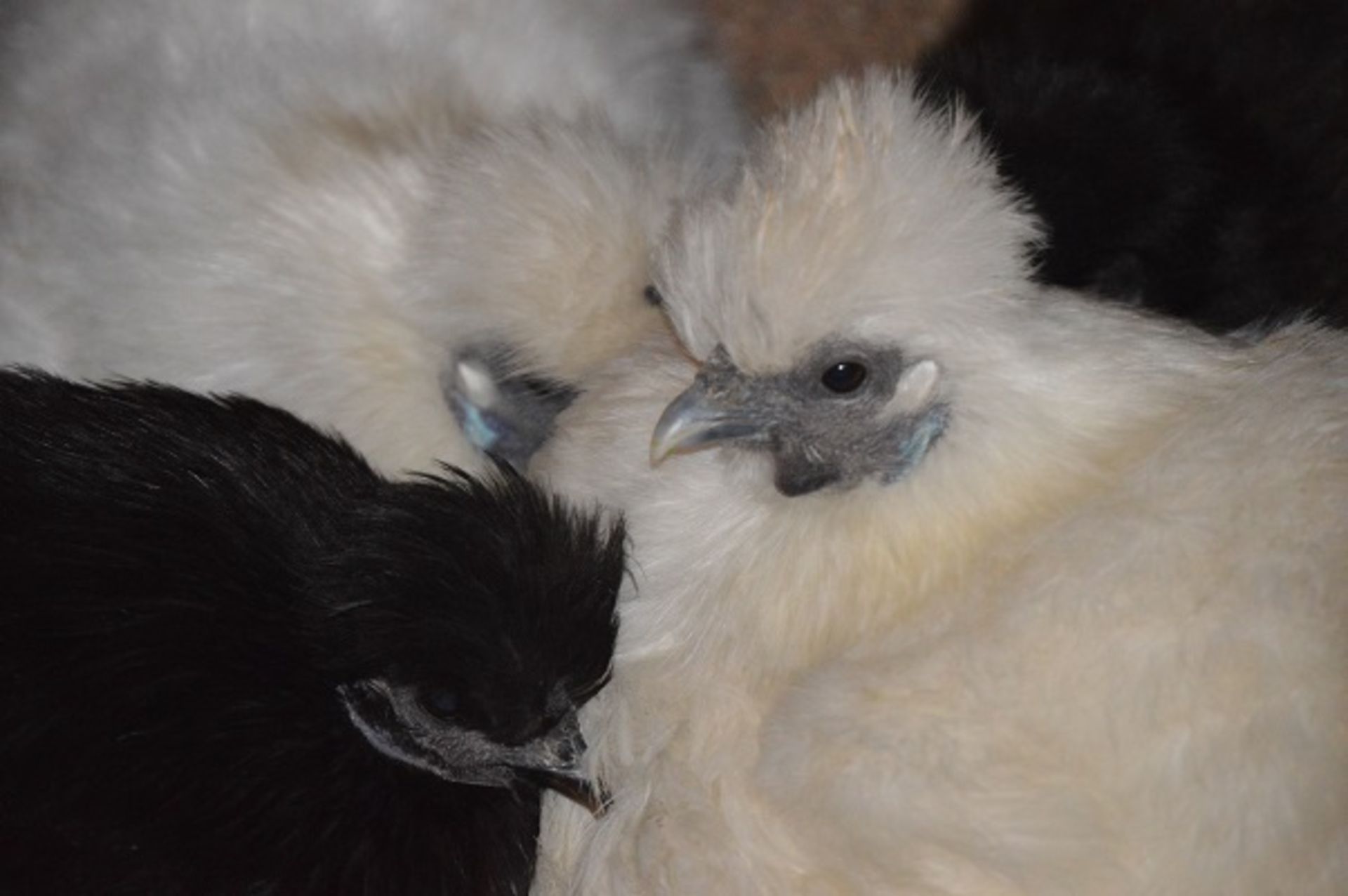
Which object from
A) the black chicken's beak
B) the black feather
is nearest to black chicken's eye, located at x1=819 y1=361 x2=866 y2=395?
the black chicken's beak

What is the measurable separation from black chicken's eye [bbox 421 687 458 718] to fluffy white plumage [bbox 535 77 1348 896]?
0.20 metres

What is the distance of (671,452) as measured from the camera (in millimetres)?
1901

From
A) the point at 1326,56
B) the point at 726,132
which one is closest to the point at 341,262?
the point at 726,132

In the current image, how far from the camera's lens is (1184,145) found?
8.16ft

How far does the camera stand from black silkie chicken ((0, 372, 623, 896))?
175 centimetres

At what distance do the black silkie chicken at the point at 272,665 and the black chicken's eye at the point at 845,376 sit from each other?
0.27 m


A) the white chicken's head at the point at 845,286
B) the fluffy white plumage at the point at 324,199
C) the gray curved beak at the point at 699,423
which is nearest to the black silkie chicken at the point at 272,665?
the gray curved beak at the point at 699,423

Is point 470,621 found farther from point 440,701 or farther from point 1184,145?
point 1184,145

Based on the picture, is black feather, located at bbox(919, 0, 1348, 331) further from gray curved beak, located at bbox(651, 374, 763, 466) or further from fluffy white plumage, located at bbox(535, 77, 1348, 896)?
gray curved beak, located at bbox(651, 374, 763, 466)

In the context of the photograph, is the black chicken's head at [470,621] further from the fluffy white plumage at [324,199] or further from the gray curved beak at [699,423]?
the fluffy white plumage at [324,199]

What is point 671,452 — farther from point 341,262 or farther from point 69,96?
point 69,96

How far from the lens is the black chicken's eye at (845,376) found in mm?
1862

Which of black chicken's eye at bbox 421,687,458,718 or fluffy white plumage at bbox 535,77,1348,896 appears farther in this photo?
black chicken's eye at bbox 421,687,458,718

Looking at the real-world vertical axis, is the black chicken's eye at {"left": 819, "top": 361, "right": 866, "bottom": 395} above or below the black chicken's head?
above
